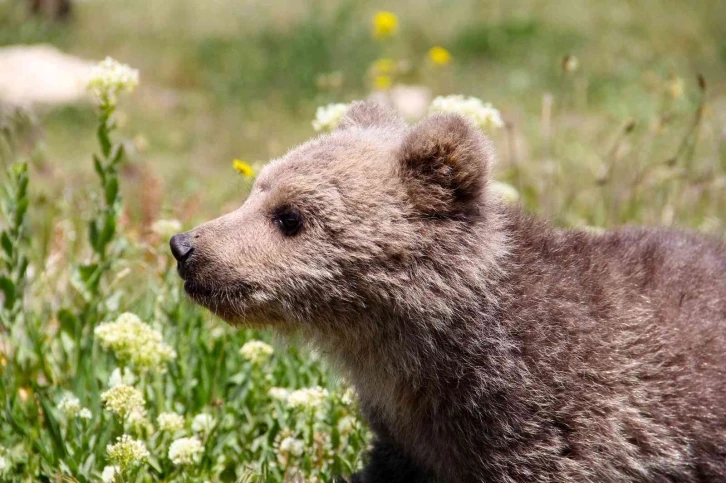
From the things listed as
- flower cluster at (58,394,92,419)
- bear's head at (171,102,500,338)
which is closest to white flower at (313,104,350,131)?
bear's head at (171,102,500,338)

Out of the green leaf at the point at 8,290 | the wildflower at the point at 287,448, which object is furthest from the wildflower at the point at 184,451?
the green leaf at the point at 8,290

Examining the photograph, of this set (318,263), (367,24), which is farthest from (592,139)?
(318,263)

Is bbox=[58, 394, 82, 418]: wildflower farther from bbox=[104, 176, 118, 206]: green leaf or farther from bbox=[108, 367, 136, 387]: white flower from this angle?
bbox=[104, 176, 118, 206]: green leaf

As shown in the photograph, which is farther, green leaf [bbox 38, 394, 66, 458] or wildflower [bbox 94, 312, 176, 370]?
green leaf [bbox 38, 394, 66, 458]

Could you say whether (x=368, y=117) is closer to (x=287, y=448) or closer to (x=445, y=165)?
(x=445, y=165)

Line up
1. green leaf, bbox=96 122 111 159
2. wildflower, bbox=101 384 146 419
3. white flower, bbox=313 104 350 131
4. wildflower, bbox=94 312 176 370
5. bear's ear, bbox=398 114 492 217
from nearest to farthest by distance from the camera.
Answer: bear's ear, bbox=398 114 492 217 → wildflower, bbox=101 384 146 419 → wildflower, bbox=94 312 176 370 → green leaf, bbox=96 122 111 159 → white flower, bbox=313 104 350 131

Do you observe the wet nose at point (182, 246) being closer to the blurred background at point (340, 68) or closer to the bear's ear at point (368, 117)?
the bear's ear at point (368, 117)

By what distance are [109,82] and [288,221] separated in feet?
4.04

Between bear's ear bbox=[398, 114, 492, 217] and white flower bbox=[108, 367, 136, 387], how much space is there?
1.45m

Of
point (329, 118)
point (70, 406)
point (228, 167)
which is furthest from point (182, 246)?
point (228, 167)

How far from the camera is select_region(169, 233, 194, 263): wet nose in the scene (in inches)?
131

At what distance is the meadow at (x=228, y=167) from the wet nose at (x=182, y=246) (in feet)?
1.63

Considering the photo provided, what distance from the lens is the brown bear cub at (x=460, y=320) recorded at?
3.30m

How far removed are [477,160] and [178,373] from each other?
1.87m
